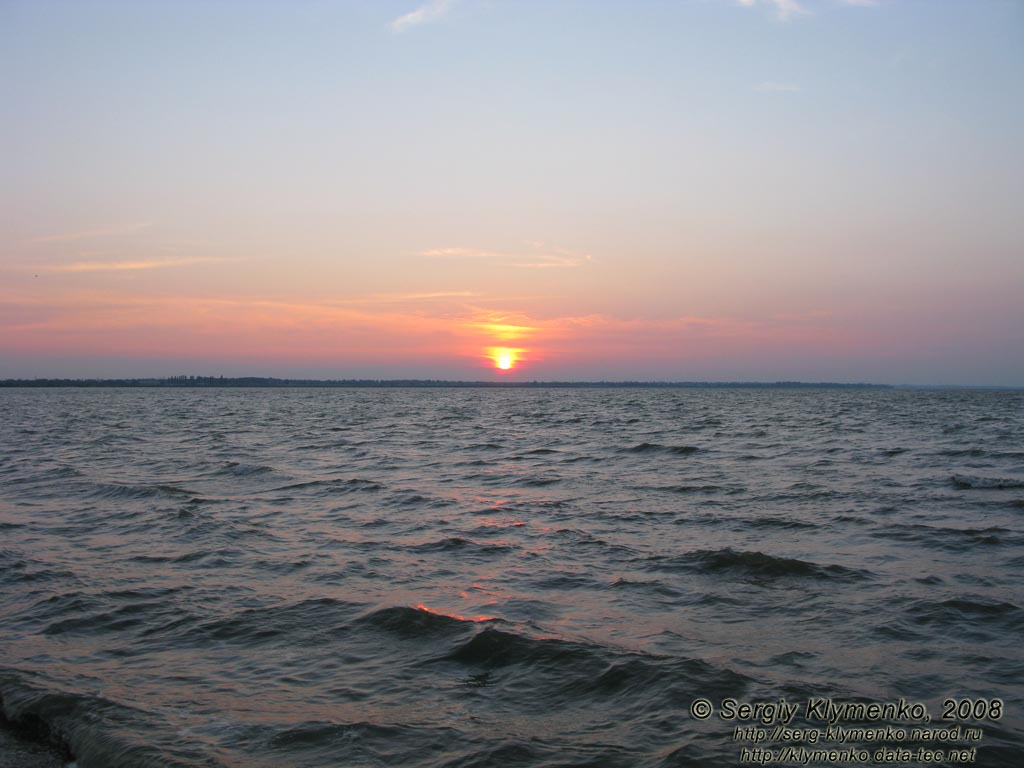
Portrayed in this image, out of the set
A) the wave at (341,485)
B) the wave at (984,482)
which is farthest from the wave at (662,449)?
the wave at (341,485)

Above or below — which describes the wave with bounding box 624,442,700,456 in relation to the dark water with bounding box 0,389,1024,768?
above

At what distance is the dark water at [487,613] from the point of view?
6.53m

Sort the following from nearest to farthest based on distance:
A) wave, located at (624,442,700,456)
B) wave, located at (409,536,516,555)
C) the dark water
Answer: the dark water
wave, located at (409,536,516,555)
wave, located at (624,442,700,456)

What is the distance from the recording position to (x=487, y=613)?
9.71 meters

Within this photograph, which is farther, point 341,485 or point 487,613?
point 341,485

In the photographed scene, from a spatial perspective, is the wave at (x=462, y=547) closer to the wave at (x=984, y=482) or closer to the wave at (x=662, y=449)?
the wave at (x=984, y=482)

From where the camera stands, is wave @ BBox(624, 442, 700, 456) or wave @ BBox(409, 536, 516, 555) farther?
wave @ BBox(624, 442, 700, 456)

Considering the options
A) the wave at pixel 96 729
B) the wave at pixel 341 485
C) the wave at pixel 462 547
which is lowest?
the wave at pixel 341 485

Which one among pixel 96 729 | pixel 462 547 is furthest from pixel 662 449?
pixel 96 729

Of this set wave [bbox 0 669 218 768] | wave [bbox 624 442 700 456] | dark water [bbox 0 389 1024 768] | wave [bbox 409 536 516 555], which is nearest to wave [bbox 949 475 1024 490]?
dark water [bbox 0 389 1024 768]

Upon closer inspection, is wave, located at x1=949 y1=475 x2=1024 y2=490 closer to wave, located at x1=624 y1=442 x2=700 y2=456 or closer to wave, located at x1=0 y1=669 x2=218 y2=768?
wave, located at x1=624 y1=442 x2=700 y2=456

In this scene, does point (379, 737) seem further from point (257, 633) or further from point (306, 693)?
point (257, 633)

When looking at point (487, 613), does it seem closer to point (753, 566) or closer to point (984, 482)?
point (753, 566)

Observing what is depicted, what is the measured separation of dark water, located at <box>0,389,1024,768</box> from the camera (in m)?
6.53
